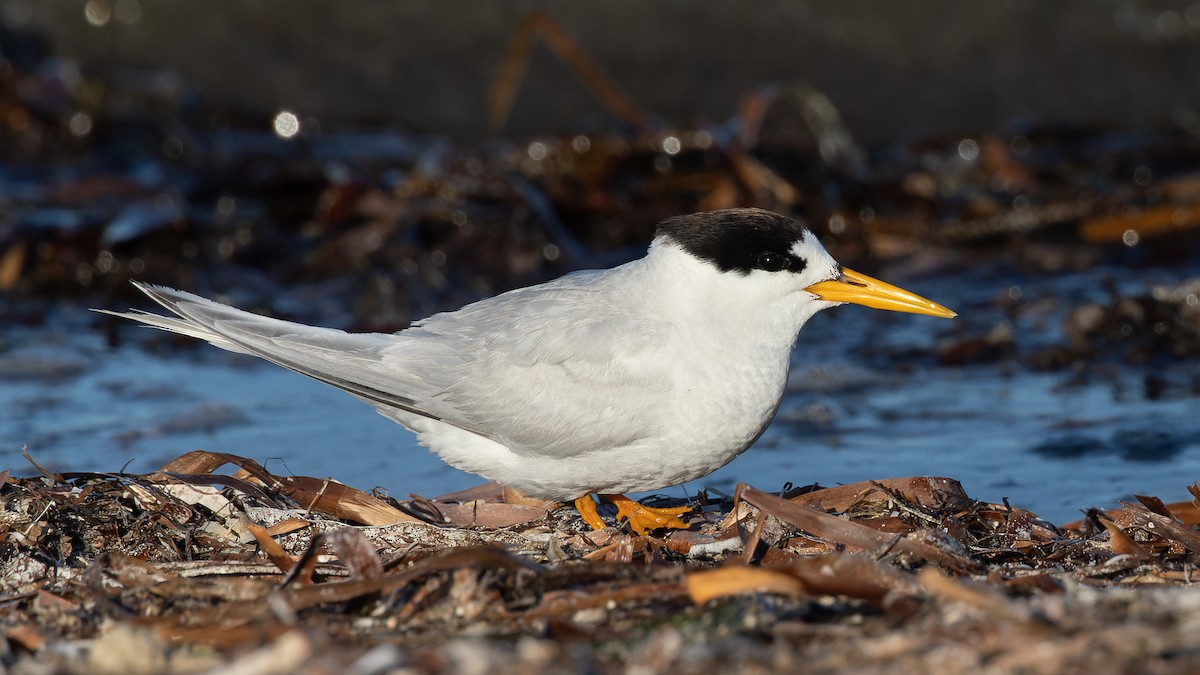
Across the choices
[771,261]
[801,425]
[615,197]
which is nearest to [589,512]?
[771,261]

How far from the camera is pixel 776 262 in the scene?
11.3 feet

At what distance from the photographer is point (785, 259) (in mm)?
3426

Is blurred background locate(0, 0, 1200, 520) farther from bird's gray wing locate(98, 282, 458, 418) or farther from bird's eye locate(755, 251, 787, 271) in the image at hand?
bird's eye locate(755, 251, 787, 271)

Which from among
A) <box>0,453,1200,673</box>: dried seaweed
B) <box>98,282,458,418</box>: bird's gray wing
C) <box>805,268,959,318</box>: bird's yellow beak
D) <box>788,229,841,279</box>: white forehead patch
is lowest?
<box>0,453,1200,673</box>: dried seaweed

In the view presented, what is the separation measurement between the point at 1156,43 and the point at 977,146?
2.52 meters

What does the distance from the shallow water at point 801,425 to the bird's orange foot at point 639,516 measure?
75cm

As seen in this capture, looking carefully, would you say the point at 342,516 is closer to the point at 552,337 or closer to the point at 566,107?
the point at 552,337

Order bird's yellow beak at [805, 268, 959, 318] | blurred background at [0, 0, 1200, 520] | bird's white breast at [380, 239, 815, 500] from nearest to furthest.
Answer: bird's white breast at [380, 239, 815, 500] → bird's yellow beak at [805, 268, 959, 318] → blurred background at [0, 0, 1200, 520]

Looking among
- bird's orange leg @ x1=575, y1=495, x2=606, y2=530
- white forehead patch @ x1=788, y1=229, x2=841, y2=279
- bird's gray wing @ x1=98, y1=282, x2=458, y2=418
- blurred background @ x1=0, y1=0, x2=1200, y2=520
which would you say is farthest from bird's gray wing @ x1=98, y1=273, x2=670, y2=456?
blurred background @ x1=0, y1=0, x2=1200, y2=520

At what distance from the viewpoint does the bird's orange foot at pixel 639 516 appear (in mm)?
3363

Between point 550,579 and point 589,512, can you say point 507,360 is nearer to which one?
point 589,512

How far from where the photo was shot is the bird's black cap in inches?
134

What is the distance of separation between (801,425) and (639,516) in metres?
1.56

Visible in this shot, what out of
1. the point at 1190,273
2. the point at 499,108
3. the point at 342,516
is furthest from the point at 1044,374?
the point at 499,108
